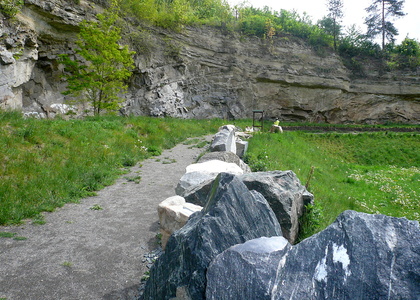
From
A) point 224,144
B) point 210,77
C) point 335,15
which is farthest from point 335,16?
point 224,144

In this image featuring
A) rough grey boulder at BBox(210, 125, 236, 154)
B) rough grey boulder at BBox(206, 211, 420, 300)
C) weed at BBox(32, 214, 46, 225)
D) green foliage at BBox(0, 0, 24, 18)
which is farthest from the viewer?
green foliage at BBox(0, 0, 24, 18)

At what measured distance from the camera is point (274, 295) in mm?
2043

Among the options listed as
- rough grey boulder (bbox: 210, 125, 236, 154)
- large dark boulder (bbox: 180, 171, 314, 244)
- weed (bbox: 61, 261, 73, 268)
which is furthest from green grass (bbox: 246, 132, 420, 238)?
weed (bbox: 61, 261, 73, 268)

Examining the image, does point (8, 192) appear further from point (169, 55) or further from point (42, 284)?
point (169, 55)

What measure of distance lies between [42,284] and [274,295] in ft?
9.80

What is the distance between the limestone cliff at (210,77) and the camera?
17.1 metres

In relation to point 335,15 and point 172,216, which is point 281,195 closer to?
point 172,216

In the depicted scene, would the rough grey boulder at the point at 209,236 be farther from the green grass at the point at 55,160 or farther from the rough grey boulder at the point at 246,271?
the green grass at the point at 55,160

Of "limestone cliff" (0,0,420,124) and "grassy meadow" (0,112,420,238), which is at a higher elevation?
"limestone cliff" (0,0,420,124)

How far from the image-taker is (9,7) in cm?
1452

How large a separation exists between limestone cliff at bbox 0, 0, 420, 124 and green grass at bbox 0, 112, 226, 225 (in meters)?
7.43

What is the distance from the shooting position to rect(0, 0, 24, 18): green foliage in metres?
14.4

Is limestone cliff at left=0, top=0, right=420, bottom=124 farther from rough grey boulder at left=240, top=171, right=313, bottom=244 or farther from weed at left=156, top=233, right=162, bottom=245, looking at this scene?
rough grey boulder at left=240, top=171, right=313, bottom=244

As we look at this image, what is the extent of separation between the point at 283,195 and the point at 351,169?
13.5 meters
